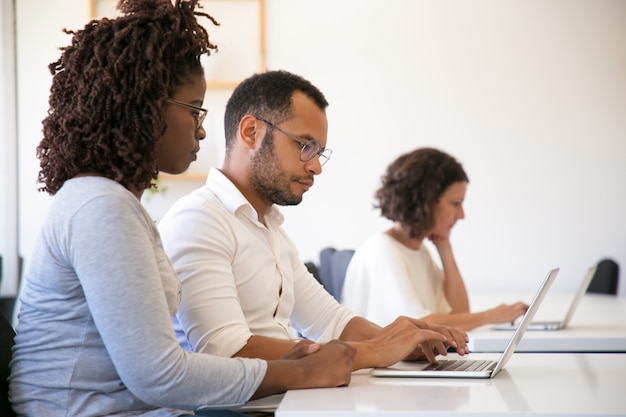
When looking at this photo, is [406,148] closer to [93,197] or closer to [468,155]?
[468,155]

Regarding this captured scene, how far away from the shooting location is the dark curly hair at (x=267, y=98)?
2.04 m

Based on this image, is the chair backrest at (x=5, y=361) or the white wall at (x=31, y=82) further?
the white wall at (x=31, y=82)

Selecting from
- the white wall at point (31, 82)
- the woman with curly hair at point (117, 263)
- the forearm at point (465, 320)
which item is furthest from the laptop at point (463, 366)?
the white wall at point (31, 82)

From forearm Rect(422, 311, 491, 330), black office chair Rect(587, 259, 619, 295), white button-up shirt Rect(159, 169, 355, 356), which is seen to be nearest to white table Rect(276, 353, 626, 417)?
white button-up shirt Rect(159, 169, 355, 356)

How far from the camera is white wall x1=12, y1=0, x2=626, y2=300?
4793 millimetres

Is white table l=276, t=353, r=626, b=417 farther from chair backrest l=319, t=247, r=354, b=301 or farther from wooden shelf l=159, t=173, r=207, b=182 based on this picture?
wooden shelf l=159, t=173, r=207, b=182

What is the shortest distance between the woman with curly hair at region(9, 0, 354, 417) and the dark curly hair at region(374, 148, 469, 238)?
180 centimetres

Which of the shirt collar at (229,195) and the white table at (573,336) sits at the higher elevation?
the shirt collar at (229,195)

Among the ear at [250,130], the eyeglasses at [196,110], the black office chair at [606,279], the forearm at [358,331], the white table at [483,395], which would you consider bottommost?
the black office chair at [606,279]

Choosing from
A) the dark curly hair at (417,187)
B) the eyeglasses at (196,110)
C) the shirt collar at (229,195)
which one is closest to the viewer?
the eyeglasses at (196,110)

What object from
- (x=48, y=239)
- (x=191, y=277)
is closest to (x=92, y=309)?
(x=48, y=239)

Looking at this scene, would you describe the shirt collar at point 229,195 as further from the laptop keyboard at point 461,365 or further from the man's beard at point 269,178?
the laptop keyboard at point 461,365

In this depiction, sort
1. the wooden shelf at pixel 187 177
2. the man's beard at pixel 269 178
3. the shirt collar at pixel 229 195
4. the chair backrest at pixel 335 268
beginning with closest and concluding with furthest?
1. the shirt collar at pixel 229 195
2. the man's beard at pixel 269 178
3. the chair backrest at pixel 335 268
4. the wooden shelf at pixel 187 177

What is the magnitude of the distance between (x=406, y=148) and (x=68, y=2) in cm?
210
